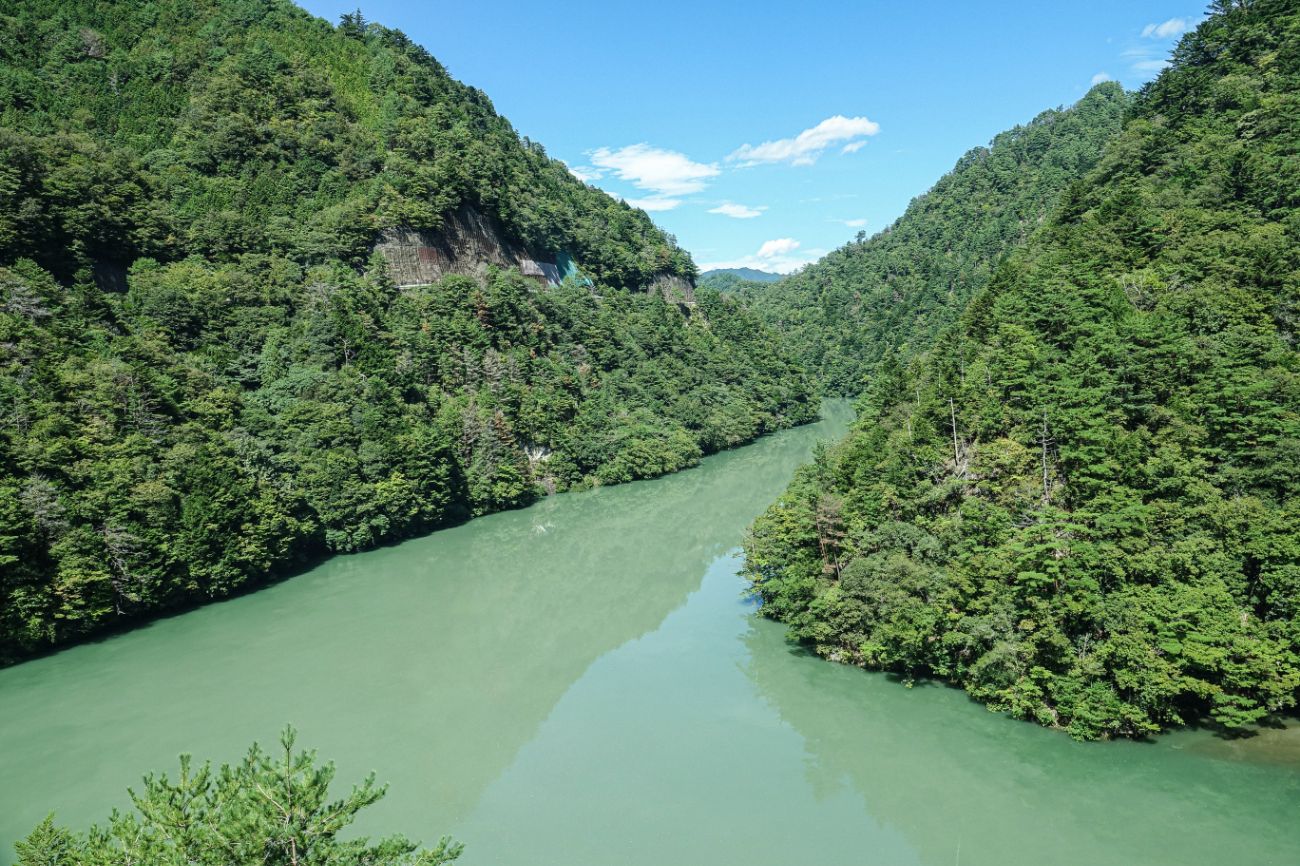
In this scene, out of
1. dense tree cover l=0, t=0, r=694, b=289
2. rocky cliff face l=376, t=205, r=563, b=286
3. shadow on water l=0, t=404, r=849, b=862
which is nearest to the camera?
shadow on water l=0, t=404, r=849, b=862

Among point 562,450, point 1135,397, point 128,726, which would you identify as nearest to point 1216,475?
point 1135,397

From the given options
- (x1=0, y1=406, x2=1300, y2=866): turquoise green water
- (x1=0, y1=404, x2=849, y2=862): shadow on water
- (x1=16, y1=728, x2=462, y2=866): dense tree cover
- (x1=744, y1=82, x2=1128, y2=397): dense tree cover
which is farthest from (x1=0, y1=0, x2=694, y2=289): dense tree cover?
(x1=744, y1=82, x2=1128, y2=397): dense tree cover

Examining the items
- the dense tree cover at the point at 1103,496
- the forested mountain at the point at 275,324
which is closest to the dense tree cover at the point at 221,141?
the forested mountain at the point at 275,324

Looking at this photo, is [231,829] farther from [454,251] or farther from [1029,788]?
[454,251]

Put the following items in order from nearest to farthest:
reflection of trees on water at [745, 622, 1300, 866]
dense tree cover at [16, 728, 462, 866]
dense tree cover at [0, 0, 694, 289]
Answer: dense tree cover at [16, 728, 462, 866]
reflection of trees on water at [745, 622, 1300, 866]
dense tree cover at [0, 0, 694, 289]

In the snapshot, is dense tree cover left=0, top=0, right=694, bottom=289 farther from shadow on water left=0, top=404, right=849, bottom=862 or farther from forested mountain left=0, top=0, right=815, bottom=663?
shadow on water left=0, top=404, right=849, bottom=862

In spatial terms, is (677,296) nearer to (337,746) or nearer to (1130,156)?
(1130,156)

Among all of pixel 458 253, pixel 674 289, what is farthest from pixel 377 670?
pixel 674 289
